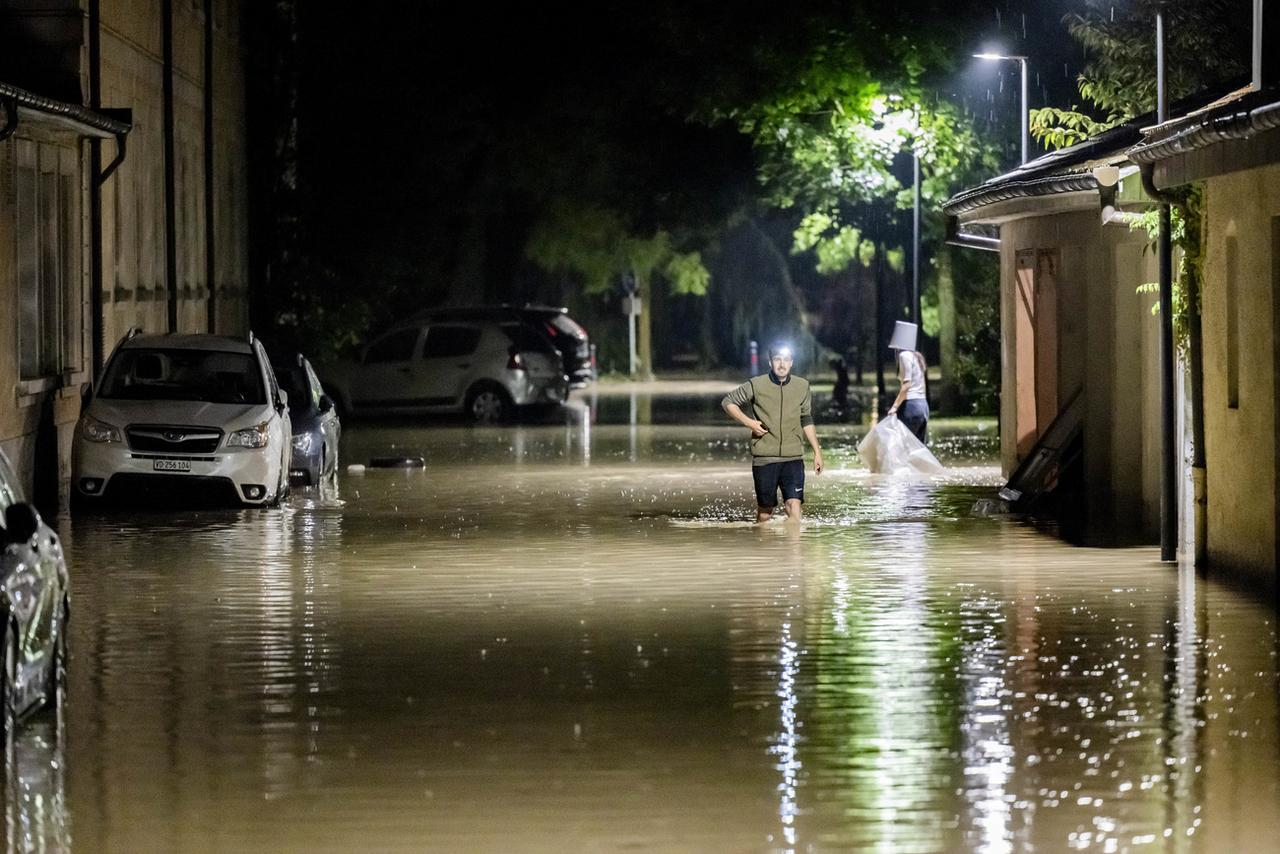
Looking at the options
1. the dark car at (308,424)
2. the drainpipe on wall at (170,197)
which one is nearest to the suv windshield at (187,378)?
the dark car at (308,424)

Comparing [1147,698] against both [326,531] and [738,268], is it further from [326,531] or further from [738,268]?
[738,268]

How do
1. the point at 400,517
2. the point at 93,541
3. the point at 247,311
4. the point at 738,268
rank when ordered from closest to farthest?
the point at 93,541, the point at 400,517, the point at 247,311, the point at 738,268

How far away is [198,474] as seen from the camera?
23.3m

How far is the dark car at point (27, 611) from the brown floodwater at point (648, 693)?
0.67ft

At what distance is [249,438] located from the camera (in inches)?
924

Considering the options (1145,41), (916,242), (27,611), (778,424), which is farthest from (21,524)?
(916,242)

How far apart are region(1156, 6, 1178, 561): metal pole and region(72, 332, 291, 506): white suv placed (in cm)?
878

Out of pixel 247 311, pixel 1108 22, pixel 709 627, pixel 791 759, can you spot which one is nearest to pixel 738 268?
pixel 247 311

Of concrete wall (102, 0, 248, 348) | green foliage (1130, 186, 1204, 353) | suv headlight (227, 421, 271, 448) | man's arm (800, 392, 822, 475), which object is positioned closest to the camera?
green foliage (1130, 186, 1204, 353)

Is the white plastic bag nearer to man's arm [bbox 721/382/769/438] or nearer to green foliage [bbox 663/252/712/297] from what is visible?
man's arm [bbox 721/382/769/438]

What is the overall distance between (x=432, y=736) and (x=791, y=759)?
5.18ft

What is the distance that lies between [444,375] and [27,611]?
32455mm

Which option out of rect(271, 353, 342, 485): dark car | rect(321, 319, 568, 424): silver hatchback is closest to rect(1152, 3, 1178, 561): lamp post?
rect(271, 353, 342, 485): dark car

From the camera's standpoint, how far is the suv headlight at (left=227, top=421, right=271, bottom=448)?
23.4 m
